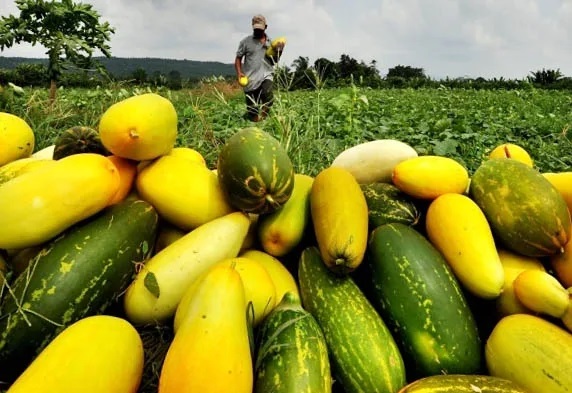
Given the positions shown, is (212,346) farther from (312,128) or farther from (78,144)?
(312,128)

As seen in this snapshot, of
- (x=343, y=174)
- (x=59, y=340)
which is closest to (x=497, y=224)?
(x=343, y=174)

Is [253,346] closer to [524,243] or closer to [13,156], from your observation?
[524,243]

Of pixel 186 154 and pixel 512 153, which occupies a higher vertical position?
pixel 512 153

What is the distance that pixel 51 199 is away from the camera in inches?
55.1

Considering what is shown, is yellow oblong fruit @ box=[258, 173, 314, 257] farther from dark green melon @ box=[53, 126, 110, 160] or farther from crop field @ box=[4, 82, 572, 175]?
crop field @ box=[4, 82, 572, 175]

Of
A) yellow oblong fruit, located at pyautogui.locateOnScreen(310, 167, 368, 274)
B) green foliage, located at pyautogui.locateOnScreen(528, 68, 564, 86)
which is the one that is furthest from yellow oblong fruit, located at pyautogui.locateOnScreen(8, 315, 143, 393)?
green foliage, located at pyautogui.locateOnScreen(528, 68, 564, 86)

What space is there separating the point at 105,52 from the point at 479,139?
17.4 feet

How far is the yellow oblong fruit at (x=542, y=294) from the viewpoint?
4.26 feet

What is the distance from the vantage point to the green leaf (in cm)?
138

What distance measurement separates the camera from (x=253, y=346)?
131cm

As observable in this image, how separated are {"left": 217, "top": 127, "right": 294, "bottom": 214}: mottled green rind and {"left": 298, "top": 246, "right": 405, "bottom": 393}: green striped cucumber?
24 cm

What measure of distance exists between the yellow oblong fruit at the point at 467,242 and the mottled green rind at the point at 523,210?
0.06 m

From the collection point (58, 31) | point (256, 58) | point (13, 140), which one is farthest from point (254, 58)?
point (13, 140)

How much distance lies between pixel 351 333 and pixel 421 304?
0.21 metres
